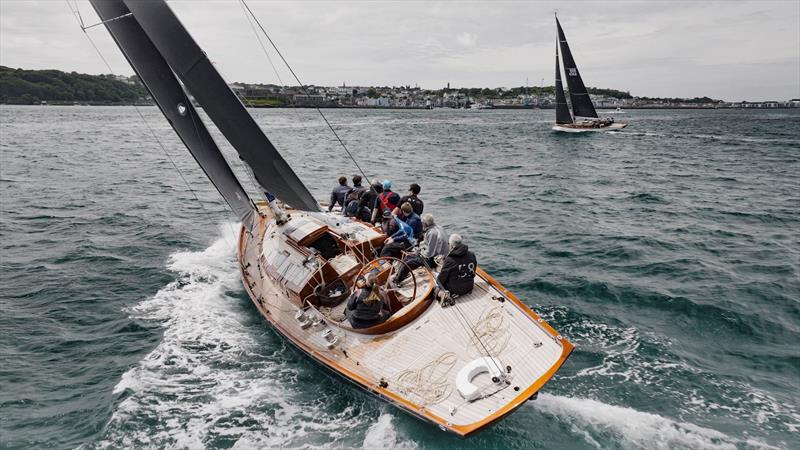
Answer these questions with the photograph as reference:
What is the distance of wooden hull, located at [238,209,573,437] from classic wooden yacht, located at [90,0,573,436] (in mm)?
19

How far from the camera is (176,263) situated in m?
14.8

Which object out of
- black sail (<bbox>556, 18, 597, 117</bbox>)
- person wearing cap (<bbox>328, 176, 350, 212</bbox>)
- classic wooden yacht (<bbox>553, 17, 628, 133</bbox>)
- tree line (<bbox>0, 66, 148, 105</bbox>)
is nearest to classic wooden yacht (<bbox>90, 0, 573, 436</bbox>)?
person wearing cap (<bbox>328, 176, 350, 212</bbox>)

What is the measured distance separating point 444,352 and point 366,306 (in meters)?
1.66

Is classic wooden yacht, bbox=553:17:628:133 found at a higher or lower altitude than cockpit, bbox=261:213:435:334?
lower

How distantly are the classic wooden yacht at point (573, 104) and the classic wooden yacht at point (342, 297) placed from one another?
54.1m

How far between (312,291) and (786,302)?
11770mm

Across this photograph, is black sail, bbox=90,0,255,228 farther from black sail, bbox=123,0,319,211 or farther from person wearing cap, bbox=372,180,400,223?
person wearing cap, bbox=372,180,400,223

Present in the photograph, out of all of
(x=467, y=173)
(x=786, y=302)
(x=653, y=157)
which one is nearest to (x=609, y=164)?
(x=653, y=157)

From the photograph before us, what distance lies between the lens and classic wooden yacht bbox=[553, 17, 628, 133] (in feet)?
192

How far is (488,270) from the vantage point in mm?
13820

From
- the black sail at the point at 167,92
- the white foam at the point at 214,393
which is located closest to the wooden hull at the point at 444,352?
the white foam at the point at 214,393

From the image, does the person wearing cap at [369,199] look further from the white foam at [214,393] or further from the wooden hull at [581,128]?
the wooden hull at [581,128]

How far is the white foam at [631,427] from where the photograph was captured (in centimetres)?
685

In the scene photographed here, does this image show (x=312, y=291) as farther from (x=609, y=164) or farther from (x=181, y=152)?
(x=181, y=152)
